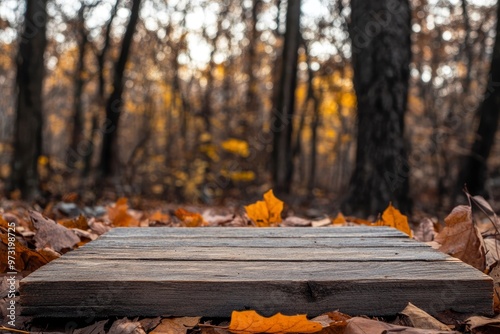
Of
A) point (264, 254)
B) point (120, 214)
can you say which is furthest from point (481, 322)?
point (120, 214)

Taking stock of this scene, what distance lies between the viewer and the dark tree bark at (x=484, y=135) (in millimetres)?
7684

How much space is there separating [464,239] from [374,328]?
0.81 m

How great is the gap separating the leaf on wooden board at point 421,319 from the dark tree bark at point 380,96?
2.95m

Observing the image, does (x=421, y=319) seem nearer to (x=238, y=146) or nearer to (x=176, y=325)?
(x=176, y=325)

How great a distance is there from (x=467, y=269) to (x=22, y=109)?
5.89m

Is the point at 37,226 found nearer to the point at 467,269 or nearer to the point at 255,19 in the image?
the point at 467,269

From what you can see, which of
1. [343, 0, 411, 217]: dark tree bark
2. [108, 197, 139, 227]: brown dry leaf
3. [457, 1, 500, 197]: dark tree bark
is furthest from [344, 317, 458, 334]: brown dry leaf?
[457, 1, 500, 197]: dark tree bark

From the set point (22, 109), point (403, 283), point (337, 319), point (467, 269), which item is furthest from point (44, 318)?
point (22, 109)

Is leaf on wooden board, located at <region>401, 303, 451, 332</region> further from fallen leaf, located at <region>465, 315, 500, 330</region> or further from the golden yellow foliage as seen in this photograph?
the golden yellow foliage

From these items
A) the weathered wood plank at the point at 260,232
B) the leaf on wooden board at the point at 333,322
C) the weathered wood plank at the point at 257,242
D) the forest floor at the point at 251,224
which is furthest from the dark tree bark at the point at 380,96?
the leaf on wooden board at the point at 333,322

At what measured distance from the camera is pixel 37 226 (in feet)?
5.45

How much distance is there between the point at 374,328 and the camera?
104cm

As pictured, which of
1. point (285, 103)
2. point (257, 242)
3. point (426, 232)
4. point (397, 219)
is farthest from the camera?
point (285, 103)

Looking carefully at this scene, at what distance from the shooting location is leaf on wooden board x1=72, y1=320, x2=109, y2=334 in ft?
3.60
